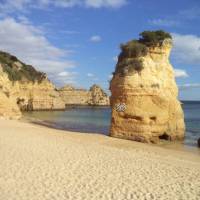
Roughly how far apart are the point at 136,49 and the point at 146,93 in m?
2.99

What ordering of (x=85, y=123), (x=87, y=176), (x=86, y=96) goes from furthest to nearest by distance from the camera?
(x=86, y=96) → (x=85, y=123) → (x=87, y=176)

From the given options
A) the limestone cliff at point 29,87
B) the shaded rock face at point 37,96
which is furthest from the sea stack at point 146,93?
the shaded rock face at point 37,96

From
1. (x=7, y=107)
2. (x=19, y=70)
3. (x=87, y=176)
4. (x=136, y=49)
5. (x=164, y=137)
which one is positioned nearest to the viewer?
(x=87, y=176)

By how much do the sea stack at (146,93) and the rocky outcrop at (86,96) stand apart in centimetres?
8227

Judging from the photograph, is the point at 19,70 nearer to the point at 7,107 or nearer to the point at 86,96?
the point at 7,107

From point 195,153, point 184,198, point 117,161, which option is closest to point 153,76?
point 195,153

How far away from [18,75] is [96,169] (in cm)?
5784

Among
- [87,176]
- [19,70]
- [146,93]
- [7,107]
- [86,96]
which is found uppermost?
[19,70]

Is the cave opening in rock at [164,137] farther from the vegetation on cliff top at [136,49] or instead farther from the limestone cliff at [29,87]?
the limestone cliff at [29,87]

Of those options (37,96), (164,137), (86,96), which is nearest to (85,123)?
(164,137)

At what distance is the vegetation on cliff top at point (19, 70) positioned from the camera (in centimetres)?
6525

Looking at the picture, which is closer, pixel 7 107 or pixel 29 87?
pixel 7 107

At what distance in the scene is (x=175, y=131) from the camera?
24781mm

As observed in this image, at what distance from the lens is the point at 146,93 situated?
23109mm
